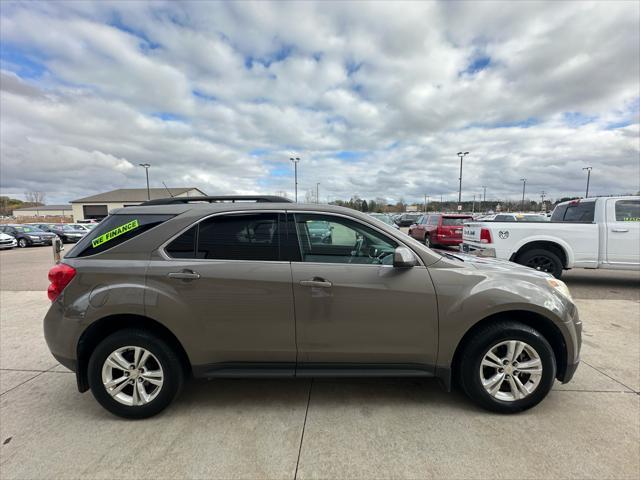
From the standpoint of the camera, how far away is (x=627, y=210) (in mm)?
6504

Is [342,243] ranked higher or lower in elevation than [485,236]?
higher

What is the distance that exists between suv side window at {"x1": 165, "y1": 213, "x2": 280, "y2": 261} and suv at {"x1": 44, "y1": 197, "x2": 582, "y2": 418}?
0.01 m

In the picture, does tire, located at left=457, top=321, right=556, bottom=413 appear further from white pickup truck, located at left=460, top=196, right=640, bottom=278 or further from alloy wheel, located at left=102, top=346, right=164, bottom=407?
white pickup truck, located at left=460, top=196, right=640, bottom=278

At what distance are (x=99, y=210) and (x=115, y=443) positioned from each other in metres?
73.0

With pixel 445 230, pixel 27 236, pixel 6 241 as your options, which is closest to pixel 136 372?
pixel 445 230

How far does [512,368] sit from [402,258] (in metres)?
1.30

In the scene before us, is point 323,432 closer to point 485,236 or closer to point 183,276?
point 183,276

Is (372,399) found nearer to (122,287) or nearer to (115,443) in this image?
(115,443)

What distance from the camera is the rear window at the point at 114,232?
2650 millimetres

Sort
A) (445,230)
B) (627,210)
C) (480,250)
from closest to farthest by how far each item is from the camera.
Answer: (627,210)
(480,250)
(445,230)

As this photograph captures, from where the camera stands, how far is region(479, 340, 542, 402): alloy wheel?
8.49ft

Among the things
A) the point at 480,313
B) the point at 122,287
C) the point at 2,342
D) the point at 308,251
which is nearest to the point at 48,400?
the point at 122,287

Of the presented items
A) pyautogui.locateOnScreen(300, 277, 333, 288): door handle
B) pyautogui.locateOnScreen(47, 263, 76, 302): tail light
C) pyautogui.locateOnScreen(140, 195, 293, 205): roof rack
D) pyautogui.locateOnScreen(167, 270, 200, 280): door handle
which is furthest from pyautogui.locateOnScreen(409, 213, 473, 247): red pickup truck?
pyautogui.locateOnScreen(47, 263, 76, 302): tail light

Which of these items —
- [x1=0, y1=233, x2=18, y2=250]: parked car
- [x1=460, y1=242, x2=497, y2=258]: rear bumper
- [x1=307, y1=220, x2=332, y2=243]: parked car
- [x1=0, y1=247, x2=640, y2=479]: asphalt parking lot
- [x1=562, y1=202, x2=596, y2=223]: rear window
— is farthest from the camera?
[x1=0, y1=233, x2=18, y2=250]: parked car
